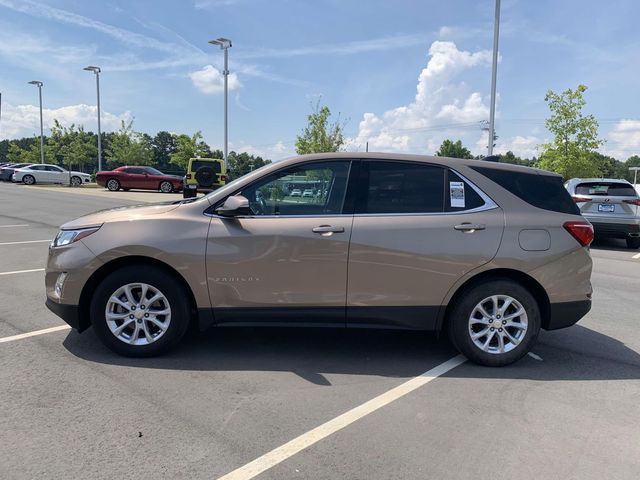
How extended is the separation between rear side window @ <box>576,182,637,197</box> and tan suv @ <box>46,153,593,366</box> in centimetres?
880

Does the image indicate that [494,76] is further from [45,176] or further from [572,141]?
[45,176]

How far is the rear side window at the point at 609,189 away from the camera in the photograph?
38.9 feet

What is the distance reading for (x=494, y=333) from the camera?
422 cm

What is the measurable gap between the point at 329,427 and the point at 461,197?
2.18 m

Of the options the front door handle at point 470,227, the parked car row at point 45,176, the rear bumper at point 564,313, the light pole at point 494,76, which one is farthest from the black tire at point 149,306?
the parked car row at point 45,176

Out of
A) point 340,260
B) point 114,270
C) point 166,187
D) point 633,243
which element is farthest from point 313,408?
point 166,187

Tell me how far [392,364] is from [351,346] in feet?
1.74

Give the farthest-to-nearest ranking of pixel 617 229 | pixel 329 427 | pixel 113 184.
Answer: pixel 113 184
pixel 617 229
pixel 329 427

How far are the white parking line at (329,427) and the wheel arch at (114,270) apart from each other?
1.49 metres

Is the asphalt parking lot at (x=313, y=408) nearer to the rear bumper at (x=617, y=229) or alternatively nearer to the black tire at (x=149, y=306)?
the black tire at (x=149, y=306)

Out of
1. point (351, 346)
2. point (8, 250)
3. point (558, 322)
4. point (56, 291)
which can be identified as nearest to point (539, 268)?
point (558, 322)

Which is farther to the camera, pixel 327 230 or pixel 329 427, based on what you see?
pixel 327 230

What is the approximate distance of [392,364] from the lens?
14.1 ft

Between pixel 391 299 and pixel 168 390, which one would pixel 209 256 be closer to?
pixel 168 390
